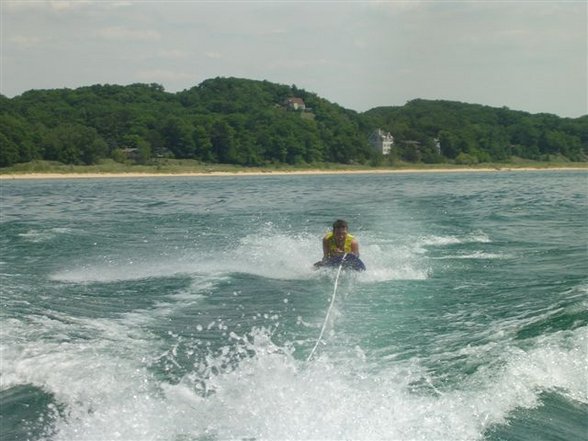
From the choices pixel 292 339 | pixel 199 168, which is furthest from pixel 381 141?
pixel 292 339

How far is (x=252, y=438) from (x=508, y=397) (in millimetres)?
2312

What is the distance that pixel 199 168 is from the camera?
263ft

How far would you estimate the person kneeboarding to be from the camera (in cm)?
1359

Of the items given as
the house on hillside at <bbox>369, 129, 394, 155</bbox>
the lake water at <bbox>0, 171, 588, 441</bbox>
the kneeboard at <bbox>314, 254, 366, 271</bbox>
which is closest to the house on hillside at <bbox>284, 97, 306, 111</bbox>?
the house on hillside at <bbox>369, 129, 394, 155</bbox>

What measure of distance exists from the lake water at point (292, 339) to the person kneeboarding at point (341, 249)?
21 centimetres

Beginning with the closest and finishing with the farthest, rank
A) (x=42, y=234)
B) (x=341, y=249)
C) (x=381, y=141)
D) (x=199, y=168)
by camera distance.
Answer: (x=341, y=249) < (x=42, y=234) < (x=199, y=168) < (x=381, y=141)

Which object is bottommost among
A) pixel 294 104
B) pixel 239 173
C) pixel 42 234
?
pixel 239 173

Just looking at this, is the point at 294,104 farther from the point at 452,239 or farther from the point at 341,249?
the point at 341,249

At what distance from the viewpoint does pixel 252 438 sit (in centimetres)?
584

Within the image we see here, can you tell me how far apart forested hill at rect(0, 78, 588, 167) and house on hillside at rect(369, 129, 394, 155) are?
1046 millimetres

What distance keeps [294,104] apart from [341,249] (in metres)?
114

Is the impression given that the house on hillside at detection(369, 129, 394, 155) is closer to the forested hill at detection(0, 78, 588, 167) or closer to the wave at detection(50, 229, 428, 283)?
the forested hill at detection(0, 78, 588, 167)

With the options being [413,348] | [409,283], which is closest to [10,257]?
[409,283]

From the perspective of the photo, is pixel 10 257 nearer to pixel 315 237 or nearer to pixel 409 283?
pixel 315 237
